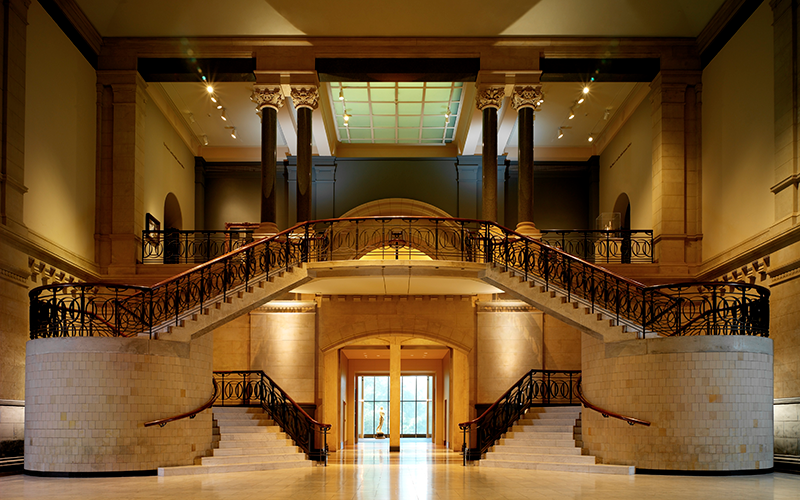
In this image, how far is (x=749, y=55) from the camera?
14.3 metres

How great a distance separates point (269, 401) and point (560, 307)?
6877 mm

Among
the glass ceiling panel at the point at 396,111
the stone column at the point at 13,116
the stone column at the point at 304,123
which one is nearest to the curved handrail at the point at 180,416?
the stone column at the point at 13,116

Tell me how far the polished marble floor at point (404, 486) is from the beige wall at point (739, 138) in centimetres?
534

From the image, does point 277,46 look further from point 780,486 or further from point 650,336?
point 780,486

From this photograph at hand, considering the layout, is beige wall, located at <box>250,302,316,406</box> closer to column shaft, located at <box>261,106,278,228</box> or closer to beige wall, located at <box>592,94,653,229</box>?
column shaft, located at <box>261,106,278,228</box>

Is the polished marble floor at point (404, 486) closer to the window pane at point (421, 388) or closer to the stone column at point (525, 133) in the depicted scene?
the stone column at point (525, 133)

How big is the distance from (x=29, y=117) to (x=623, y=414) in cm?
1115

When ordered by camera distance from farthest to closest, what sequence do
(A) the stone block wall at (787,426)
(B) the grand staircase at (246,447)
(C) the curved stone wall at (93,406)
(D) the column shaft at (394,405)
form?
(D) the column shaft at (394,405) → (B) the grand staircase at (246,447) → (A) the stone block wall at (787,426) → (C) the curved stone wall at (93,406)

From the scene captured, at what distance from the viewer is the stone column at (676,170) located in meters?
16.1

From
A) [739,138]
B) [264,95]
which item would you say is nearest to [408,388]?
[264,95]

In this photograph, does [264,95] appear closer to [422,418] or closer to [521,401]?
[521,401]

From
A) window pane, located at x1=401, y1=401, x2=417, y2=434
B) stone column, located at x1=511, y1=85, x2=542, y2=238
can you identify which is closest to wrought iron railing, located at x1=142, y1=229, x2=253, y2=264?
→ stone column, located at x1=511, y1=85, x2=542, y2=238

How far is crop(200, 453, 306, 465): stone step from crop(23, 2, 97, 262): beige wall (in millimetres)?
5170

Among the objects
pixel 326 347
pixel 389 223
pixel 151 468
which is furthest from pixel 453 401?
pixel 151 468
